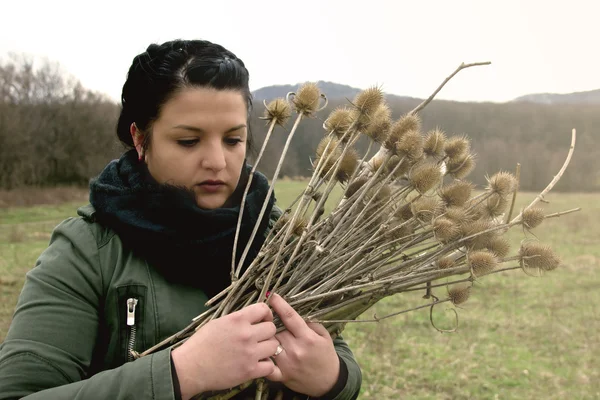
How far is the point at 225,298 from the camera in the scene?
119 cm

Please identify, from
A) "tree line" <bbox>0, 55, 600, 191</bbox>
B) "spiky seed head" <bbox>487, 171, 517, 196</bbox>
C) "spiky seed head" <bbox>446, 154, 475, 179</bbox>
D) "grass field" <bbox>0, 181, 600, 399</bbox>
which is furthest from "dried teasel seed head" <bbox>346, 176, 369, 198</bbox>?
"tree line" <bbox>0, 55, 600, 191</bbox>

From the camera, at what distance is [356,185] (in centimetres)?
149

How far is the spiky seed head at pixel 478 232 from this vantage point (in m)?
1.29

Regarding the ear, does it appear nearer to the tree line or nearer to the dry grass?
the tree line

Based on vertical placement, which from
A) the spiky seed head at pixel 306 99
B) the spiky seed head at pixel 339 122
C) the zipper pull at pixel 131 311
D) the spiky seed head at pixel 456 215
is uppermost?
the spiky seed head at pixel 306 99

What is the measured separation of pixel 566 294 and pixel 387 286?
27.3ft

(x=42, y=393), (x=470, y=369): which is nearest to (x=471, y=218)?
(x=42, y=393)

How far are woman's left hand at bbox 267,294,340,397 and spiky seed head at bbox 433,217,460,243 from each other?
37 centimetres

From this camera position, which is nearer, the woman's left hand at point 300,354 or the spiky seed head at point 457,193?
the woman's left hand at point 300,354

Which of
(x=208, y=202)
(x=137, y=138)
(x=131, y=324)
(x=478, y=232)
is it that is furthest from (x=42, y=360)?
(x=478, y=232)

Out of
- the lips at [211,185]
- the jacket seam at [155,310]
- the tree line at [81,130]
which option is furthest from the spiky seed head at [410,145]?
the tree line at [81,130]

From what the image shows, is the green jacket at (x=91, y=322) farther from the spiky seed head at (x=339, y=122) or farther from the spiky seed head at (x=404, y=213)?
the spiky seed head at (x=339, y=122)

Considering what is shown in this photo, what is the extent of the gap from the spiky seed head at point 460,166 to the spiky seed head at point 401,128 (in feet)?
0.51

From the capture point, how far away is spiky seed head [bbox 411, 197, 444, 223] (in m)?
1.32
